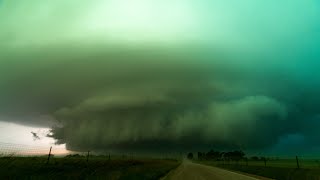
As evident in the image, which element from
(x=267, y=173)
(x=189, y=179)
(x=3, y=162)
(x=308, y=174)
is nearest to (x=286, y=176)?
(x=308, y=174)

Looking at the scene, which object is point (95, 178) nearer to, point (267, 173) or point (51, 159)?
point (51, 159)

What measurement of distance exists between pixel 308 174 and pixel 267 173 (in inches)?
428

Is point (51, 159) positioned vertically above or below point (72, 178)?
above

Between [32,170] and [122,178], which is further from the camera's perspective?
[122,178]

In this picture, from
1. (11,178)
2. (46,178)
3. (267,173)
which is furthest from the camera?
(267,173)

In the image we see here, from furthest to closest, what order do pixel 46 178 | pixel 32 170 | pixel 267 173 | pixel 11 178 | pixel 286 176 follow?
1. pixel 267 173
2. pixel 286 176
3. pixel 32 170
4. pixel 46 178
5. pixel 11 178

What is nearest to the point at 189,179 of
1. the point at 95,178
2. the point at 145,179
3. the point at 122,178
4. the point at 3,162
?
the point at 145,179

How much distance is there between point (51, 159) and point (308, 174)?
26.3 m

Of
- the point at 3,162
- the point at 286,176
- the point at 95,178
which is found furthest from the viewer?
the point at 286,176

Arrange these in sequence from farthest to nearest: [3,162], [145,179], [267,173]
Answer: [267,173] → [145,179] → [3,162]

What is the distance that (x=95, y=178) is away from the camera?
25.8 m

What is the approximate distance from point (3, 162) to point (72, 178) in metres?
5.12

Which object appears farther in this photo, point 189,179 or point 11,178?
point 189,179

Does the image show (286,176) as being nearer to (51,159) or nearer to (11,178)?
(51,159)
